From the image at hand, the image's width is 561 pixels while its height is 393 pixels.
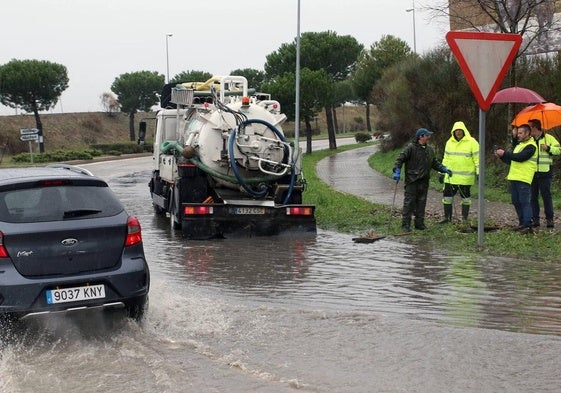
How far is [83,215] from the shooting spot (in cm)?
720

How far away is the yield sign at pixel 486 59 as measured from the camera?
1075 cm

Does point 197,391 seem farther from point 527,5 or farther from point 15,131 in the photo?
point 15,131

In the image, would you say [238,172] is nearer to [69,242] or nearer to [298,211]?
[298,211]

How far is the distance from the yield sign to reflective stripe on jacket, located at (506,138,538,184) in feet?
7.40

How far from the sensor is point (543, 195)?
13.1 metres

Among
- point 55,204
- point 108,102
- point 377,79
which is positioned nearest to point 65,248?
point 55,204

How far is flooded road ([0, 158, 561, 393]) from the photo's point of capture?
19.4 feet

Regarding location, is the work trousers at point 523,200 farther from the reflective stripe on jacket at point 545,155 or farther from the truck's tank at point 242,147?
the truck's tank at point 242,147

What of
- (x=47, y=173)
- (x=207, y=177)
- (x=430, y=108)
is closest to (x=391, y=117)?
(x=430, y=108)

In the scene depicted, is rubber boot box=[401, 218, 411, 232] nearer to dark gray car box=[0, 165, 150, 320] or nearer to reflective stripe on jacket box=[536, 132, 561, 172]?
reflective stripe on jacket box=[536, 132, 561, 172]

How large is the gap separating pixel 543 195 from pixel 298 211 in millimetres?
4057

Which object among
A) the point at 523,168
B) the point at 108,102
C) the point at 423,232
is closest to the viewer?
the point at 523,168

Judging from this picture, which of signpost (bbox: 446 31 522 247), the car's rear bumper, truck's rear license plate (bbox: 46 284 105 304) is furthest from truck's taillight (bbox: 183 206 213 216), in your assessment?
truck's rear license plate (bbox: 46 284 105 304)

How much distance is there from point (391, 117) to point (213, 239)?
923 inches
